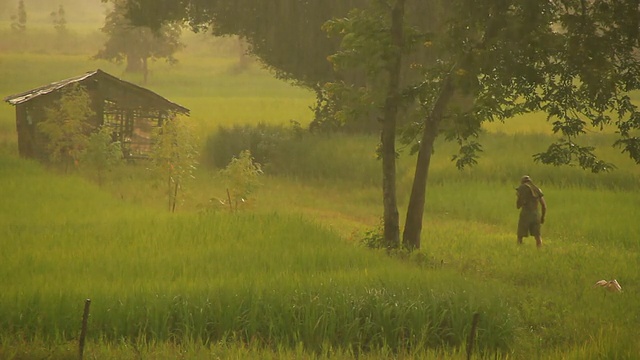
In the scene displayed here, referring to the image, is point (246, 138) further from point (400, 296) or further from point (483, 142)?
point (400, 296)

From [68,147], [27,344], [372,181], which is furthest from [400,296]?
[68,147]

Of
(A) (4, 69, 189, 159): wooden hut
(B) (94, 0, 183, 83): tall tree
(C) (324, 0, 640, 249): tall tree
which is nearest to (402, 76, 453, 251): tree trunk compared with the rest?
(C) (324, 0, 640, 249): tall tree

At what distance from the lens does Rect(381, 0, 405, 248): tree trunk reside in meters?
16.4

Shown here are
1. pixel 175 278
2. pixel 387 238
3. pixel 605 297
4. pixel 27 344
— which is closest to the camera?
pixel 27 344

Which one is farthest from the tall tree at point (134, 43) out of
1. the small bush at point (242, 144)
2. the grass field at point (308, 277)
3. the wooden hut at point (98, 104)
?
the grass field at point (308, 277)

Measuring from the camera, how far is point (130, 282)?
37.0 feet

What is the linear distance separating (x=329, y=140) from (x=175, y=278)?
76.4 feet

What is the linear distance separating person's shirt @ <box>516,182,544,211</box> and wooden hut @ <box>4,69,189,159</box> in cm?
1630

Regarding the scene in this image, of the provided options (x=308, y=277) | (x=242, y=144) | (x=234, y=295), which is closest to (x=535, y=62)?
(x=308, y=277)

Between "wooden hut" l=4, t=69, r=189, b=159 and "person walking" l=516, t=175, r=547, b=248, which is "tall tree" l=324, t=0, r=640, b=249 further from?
"wooden hut" l=4, t=69, r=189, b=159

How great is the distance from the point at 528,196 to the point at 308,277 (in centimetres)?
773

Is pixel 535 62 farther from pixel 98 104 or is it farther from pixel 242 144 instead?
pixel 98 104

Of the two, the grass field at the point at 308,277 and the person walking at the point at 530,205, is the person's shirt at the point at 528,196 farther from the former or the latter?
the grass field at the point at 308,277

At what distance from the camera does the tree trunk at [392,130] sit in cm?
1639
